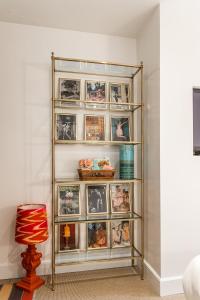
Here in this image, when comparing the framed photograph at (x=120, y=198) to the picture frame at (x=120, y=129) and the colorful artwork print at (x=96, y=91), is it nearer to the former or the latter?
the picture frame at (x=120, y=129)

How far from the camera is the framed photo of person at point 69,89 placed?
2516 mm

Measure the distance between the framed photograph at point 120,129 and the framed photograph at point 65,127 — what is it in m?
0.41

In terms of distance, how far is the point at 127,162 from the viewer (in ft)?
7.90

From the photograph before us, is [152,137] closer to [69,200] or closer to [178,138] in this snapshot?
[178,138]

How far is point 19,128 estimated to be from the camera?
2422 millimetres

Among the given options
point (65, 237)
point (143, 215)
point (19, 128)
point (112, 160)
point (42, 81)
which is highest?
point (42, 81)

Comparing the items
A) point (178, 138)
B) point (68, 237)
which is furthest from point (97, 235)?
point (178, 138)

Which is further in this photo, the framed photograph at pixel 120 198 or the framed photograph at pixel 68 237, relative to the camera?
the framed photograph at pixel 120 198

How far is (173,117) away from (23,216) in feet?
5.04

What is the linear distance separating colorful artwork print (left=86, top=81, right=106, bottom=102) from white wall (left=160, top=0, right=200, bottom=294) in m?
0.68

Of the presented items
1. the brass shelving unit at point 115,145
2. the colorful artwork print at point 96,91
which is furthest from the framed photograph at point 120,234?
the colorful artwork print at point 96,91

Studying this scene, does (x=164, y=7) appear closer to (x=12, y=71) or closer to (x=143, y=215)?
(x=12, y=71)

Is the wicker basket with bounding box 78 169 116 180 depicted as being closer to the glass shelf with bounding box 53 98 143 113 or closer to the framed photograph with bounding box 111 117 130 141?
the framed photograph with bounding box 111 117 130 141

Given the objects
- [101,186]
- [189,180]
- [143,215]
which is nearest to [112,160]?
[101,186]
